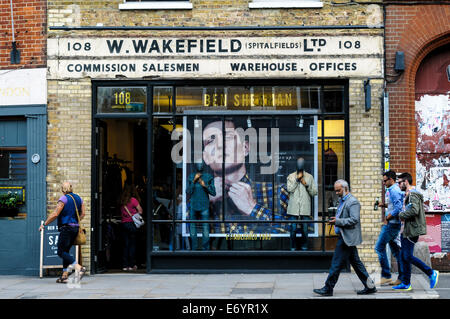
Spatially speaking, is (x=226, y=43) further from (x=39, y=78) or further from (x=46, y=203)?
(x=46, y=203)

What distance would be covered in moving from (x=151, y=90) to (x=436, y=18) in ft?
18.8

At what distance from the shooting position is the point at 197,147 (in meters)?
13.7

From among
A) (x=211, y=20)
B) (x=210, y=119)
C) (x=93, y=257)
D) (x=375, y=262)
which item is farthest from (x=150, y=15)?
(x=375, y=262)

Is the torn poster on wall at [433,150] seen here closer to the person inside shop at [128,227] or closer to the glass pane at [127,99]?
the glass pane at [127,99]

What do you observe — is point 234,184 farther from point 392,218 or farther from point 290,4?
point 290,4

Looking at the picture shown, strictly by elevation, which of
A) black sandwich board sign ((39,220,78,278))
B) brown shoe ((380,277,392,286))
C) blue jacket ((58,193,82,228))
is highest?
blue jacket ((58,193,82,228))

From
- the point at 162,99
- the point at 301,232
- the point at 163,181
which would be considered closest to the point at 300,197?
the point at 301,232

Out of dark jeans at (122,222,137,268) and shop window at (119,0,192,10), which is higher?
shop window at (119,0,192,10)

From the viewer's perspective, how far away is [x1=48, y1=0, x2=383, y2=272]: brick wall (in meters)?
13.2

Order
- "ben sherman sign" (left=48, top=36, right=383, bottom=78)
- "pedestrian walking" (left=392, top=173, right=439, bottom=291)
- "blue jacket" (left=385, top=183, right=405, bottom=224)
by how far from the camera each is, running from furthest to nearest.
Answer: "ben sherman sign" (left=48, top=36, right=383, bottom=78)
"blue jacket" (left=385, top=183, right=405, bottom=224)
"pedestrian walking" (left=392, top=173, right=439, bottom=291)

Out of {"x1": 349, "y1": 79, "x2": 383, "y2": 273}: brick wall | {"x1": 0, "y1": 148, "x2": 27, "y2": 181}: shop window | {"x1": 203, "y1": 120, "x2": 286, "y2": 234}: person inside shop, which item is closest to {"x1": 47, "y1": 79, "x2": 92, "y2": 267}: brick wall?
{"x1": 0, "y1": 148, "x2": 27, "y2": 181}: shop window

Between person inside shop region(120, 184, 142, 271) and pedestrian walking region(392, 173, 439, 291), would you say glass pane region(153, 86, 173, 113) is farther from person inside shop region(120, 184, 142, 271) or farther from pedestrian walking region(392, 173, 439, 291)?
pedestrian walking region(392, 173, 439, 291)

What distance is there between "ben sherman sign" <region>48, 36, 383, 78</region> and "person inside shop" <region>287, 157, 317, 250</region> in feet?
6.30

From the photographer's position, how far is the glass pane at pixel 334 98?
13414 millimetres
